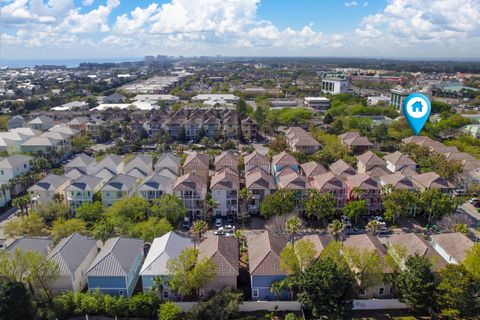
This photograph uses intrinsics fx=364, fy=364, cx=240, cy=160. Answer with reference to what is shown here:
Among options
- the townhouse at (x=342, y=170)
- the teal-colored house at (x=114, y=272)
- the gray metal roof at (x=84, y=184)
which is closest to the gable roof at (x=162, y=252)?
the teal-colored house at (x=114, y=272)

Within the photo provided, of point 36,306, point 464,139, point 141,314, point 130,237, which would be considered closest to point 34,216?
point 130,237

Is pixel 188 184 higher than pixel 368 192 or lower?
higher

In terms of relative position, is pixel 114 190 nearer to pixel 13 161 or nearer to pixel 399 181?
pixel 13 161

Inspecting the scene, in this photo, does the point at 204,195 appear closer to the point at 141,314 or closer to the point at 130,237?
the point at 130,237

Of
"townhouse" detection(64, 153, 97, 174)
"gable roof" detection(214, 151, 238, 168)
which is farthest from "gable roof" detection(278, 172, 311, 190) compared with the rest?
"townhouse" detection(64, 153, 97, 174)

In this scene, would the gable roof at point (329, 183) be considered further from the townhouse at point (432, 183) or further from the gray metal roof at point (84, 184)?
the gray metal roof at point (84, 184)

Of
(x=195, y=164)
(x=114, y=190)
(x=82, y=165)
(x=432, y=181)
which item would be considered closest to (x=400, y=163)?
(x=432, y=181)
